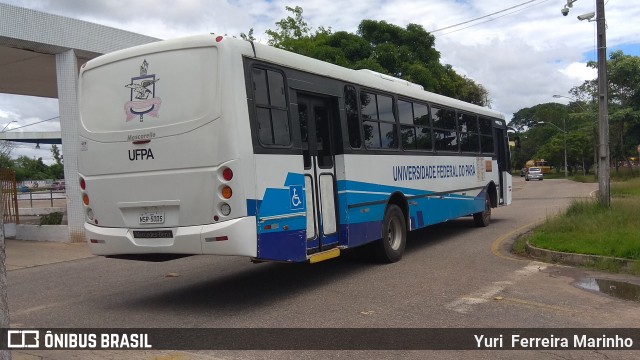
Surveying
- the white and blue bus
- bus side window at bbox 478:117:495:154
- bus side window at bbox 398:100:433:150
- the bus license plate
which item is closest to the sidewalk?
the white and blue bus

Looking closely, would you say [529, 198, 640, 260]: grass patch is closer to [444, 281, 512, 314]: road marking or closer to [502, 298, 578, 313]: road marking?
[444, 281, 512, 314]: road marking

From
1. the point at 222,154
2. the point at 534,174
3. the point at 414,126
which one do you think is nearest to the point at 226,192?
the point at 222,154

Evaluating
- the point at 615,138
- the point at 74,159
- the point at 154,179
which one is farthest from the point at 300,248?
the point at 615,138

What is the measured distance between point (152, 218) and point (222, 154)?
1269mm

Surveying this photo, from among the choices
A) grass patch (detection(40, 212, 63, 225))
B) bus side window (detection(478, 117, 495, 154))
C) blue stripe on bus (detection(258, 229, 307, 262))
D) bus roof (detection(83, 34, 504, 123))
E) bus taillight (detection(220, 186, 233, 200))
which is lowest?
blue stripe on bus (detection(258, 229, 307, 262))

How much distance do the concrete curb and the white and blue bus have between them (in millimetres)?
3237

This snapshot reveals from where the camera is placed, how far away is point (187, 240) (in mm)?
6410

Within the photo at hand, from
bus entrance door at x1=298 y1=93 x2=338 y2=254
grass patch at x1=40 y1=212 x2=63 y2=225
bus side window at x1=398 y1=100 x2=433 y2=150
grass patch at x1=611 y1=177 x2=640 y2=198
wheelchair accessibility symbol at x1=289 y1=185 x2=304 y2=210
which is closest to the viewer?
wheelchair accessibility symbol at x1=289 y1=185 x2=304 y2=210

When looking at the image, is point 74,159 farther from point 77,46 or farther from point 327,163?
point 327,163

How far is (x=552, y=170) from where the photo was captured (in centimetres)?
9219

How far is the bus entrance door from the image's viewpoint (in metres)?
7.54

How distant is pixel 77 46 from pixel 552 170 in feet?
296

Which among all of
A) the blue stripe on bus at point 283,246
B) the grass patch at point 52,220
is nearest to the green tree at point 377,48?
the grass patch at point 52,220

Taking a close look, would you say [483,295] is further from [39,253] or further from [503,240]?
[39,253]
